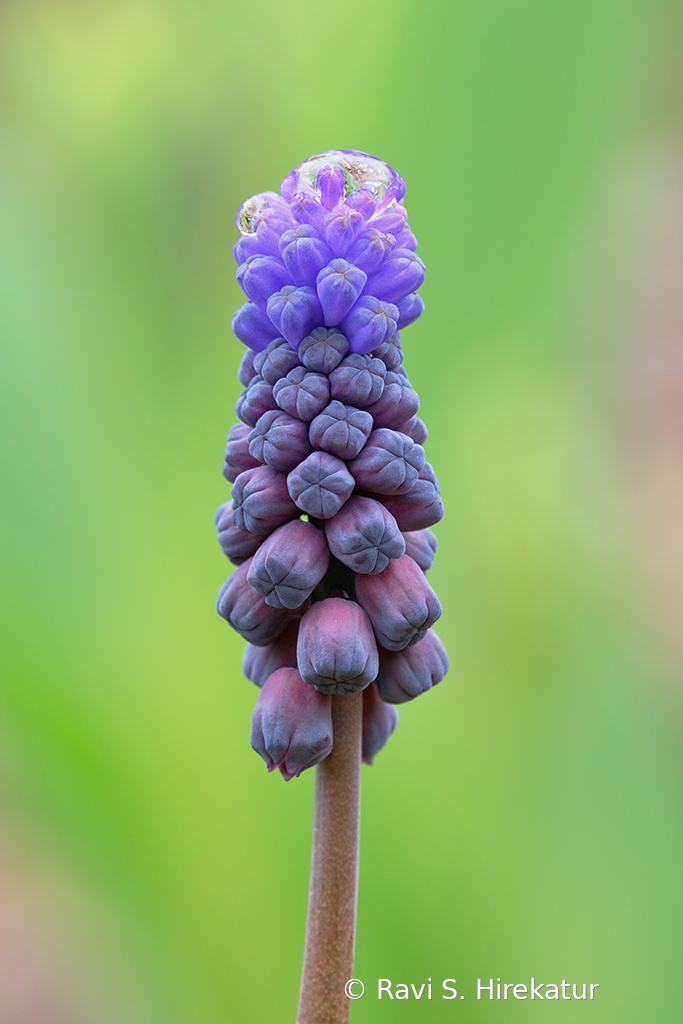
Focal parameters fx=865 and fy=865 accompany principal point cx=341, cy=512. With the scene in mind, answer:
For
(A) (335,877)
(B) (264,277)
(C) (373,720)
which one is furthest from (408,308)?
(A) (335,877)

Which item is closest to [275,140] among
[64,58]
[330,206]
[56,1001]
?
[64,58]

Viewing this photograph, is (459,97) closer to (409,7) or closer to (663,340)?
(409,7)

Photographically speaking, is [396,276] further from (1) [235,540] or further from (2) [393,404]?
(1) [235,540]

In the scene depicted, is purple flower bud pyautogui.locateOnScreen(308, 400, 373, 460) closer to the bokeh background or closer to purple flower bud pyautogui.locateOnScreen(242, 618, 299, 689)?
purple flower bud pyautogui.locateOnScreen(242, 618, 299, 689)

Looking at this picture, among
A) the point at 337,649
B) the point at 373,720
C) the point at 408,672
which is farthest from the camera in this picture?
the point at 373,720

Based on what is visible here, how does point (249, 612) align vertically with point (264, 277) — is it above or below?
below

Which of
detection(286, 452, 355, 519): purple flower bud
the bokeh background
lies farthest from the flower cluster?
the bokeh background

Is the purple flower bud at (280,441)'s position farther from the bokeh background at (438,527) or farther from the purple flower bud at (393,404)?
the bokeh background at (438,527)
